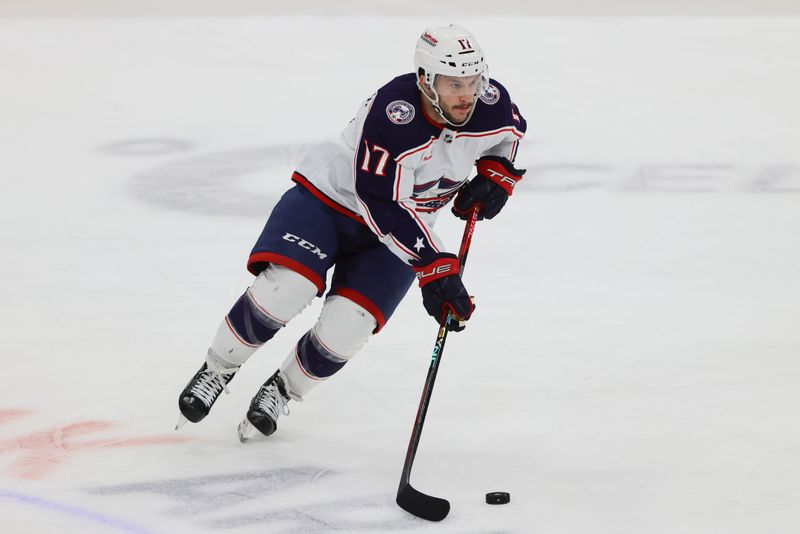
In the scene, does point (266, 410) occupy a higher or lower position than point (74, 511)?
higher

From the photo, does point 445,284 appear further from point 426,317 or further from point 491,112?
point 426,317

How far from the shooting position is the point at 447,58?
2.89 meters

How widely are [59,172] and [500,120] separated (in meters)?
3.18

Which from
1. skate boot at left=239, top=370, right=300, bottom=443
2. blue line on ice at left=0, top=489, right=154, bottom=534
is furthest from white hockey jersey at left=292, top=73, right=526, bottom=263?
blue line on ice at left=0, top=489, right=154, bottom=534

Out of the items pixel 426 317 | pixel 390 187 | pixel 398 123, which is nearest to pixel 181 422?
pixel 390 187

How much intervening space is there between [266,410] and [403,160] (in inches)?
31.8

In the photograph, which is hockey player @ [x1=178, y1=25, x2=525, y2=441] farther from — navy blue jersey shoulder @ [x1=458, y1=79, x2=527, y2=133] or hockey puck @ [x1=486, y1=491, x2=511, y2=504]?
hockey puck @ [x1=486, y1=491, x2=511, y2=504]

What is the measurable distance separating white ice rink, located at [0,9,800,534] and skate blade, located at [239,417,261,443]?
0.05 meters

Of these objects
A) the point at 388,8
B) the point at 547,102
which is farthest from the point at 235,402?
the point at 388,8

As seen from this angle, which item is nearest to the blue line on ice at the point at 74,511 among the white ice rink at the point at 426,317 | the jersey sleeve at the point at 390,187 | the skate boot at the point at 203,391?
the white ice rink at the point at 426,317

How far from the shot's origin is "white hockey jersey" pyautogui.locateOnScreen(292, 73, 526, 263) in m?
2.94

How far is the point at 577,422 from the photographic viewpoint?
3377 mm

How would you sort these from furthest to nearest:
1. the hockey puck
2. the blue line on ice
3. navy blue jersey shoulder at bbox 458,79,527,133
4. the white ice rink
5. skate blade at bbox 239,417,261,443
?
skate blade at bbox 239,417,261,443 < navy blue jersey shoulder at bbox 458,79,527,133 < the white ice rink < the hockey puck < the blue line on ice

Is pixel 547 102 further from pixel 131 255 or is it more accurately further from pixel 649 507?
pixel 649 507
